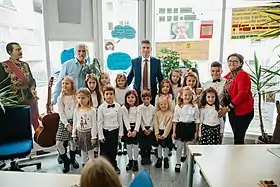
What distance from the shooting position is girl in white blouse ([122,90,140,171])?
350cm

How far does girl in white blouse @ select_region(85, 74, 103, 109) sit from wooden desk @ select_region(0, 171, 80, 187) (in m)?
1.78

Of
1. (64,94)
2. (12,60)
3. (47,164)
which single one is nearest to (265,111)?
(64,94)

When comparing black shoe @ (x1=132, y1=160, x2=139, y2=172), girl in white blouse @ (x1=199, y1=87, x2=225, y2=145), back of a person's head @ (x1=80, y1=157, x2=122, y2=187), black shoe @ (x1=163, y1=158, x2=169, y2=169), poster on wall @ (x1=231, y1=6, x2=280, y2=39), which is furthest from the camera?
poster on wall @ (x1=231, y1=6, x2=280, y2=39)

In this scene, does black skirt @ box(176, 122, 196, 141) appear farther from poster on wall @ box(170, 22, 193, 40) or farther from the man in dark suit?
poster on wall @ box(170, 22, 193, 40)

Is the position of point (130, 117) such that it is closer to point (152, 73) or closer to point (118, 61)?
point (152, 73)

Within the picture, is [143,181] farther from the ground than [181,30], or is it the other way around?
[181,30]

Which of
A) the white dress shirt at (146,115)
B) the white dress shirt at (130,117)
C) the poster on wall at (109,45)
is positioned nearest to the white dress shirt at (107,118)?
the white dress shirt at (130,117)

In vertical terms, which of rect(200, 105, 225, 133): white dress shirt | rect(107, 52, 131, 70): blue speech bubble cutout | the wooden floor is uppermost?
rect(107, 52, 131, 70): blue speech bubble cutout

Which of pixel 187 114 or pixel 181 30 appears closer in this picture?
pixel 187 114

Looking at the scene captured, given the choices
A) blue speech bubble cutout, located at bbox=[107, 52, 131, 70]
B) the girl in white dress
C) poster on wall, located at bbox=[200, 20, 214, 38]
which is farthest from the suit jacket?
poster on wall, located at bbox=[200, 20, 214, 38]

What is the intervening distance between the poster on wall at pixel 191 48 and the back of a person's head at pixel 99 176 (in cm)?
374

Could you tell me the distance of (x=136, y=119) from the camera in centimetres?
354

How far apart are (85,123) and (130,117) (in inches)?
22.0

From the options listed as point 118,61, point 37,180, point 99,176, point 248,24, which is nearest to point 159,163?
point 118,61
